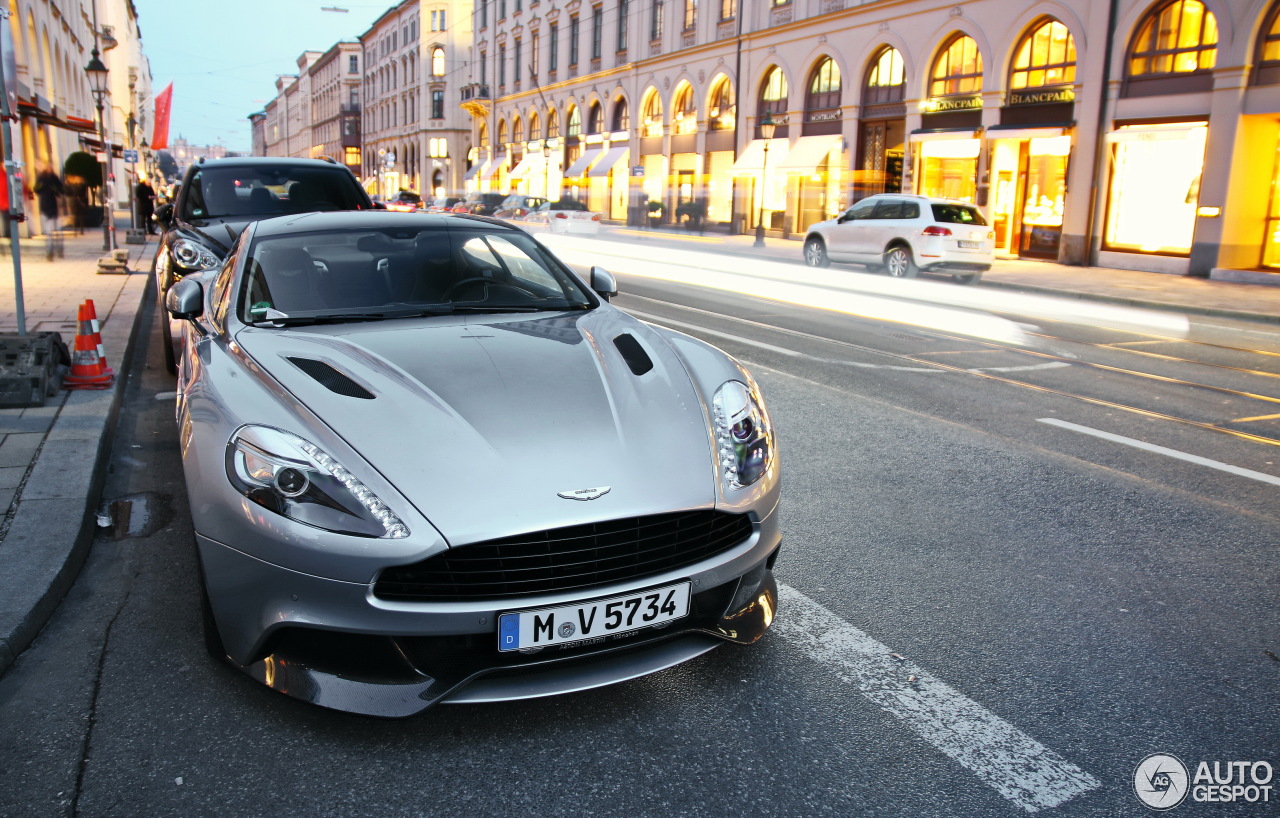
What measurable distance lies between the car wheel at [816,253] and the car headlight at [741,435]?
19524 millimetres

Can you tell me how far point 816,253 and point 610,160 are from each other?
2706 cm

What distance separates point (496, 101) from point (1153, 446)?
64.2 meters

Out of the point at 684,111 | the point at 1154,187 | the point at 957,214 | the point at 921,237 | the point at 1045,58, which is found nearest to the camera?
the point at 921,237

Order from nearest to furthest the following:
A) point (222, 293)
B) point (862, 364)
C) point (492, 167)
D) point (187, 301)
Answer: point (222, 293)
point (187, 301)
point (862, 364)
point (492, 167)

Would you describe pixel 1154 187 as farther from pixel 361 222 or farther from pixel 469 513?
pixel 469 513

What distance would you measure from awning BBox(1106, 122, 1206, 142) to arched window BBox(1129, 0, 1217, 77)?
121 cm

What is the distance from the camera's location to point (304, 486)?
8.44ft

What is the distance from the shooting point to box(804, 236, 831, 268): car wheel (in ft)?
72.8

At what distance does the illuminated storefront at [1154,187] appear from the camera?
69.6 feet

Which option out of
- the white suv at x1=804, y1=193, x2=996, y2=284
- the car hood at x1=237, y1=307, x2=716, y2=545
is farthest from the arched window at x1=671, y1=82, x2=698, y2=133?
the car hood at x1=237, y1=307, x2=716, y2=545

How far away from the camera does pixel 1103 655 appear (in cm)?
323

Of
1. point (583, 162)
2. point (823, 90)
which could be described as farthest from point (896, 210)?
point (583, 162)

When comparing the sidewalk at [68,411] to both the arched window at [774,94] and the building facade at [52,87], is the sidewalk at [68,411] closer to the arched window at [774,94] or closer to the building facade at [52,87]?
the building facade at [52,87]

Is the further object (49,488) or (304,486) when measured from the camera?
(49,488)
